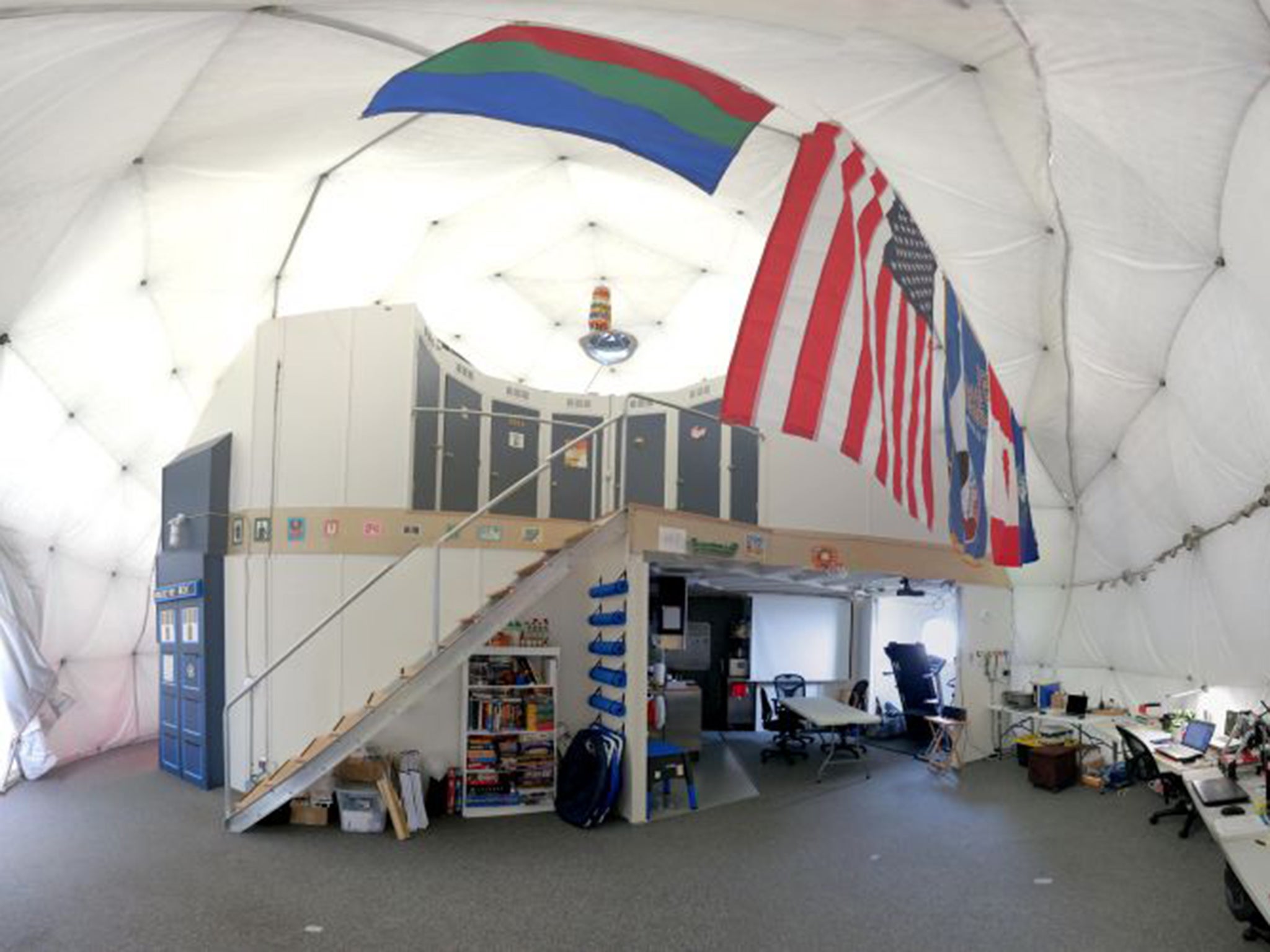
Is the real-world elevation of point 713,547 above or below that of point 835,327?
below

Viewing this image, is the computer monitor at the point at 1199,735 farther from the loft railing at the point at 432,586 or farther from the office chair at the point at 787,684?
the office chair at the point at 787,684

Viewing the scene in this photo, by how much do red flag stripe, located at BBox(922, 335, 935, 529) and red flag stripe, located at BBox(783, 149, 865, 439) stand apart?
1265 mm

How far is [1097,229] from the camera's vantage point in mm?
6824

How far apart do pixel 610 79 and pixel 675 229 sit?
9517 mm

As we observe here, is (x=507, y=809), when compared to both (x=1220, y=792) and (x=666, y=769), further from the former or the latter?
(x=1220, y=792)

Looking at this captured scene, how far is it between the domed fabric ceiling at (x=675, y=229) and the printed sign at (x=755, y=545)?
3.76 metres

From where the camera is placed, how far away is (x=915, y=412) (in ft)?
17.5

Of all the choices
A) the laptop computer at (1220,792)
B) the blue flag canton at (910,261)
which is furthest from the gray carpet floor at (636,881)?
the blue flag canton at (910,261)

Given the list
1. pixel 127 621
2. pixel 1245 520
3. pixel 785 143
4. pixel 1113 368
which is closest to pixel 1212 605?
pixel 1245 520

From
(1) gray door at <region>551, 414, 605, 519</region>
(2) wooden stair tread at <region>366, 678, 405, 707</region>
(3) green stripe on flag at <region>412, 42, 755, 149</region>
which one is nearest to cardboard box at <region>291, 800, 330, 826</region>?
(2) wooden stair tread at <region>366, 678, 405, 707</region>

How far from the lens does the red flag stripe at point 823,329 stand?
4258 mm

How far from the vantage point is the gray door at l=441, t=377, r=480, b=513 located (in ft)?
33.1

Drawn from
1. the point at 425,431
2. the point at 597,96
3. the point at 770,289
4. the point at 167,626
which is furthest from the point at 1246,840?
the point at 167,626

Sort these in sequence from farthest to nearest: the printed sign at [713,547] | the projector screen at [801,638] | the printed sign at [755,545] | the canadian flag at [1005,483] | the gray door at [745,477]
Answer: the projector screen at [801,638], the gray door at [745,477], the printed sign at [755,545], the printed sign at [713,547], the canadian flag at [1005,483]
